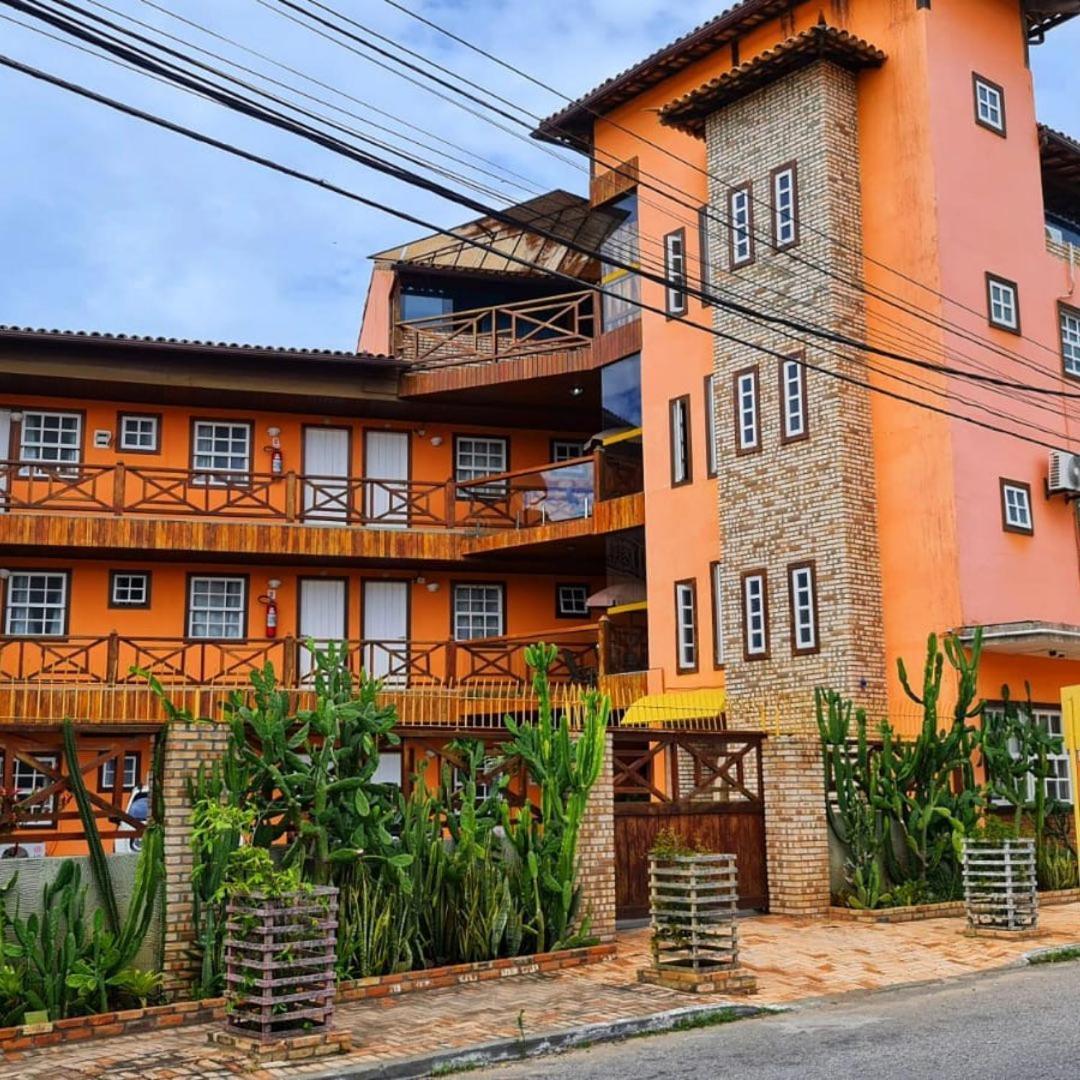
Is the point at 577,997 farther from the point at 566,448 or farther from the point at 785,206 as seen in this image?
the point at 566,448

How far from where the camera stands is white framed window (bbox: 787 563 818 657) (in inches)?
803

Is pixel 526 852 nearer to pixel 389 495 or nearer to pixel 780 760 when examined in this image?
pixel 780 760

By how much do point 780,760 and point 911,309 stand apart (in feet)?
24.8

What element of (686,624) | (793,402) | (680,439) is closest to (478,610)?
(686,624)

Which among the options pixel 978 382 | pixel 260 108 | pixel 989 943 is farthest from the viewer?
pixel 978 382

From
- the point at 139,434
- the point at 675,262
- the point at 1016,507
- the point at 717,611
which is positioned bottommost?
the point at 717,611

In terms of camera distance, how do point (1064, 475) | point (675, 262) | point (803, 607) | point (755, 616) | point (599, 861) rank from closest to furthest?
point (599, 861), point (803, 607), point (1064, 475), point (755, 616), point (675, 262)

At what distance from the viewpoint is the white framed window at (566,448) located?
1157 inches

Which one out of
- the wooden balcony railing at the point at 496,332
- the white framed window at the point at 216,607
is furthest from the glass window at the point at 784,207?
the white framed window at the point at 216,607

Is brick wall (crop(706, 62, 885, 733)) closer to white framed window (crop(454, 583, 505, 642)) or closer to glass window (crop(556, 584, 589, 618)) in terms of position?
glass window (crop(556, 584, 589, 618))

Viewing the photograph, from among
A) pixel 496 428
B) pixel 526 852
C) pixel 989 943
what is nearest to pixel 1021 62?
pixel 496 428

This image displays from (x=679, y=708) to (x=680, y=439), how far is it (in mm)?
4936

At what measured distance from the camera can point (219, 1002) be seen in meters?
10.6

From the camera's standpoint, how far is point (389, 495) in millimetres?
27312
